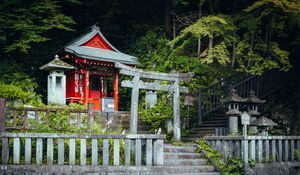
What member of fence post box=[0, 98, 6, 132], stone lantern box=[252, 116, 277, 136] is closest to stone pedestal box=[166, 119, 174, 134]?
stone lantern box=[252, 116, 277, 136]

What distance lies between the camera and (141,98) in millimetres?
22312

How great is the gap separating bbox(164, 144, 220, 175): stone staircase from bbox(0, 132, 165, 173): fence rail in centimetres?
90

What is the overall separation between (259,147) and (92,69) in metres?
11.5

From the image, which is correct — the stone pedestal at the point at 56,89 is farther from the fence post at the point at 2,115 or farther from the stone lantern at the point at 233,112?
the stone lantern at the point at 233,112

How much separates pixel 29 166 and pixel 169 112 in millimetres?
9030

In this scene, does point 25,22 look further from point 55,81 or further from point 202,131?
point 202,131

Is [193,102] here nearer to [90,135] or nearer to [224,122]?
[224,122]

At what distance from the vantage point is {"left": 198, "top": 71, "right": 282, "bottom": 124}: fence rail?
17266mm

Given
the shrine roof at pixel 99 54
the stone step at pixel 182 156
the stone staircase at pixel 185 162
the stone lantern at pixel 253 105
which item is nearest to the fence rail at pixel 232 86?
the stone lantern at pixel 253 105

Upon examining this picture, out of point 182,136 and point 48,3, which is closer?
point 182,136

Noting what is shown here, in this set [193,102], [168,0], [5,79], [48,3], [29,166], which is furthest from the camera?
[168,0]

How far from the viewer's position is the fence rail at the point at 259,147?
478 inches

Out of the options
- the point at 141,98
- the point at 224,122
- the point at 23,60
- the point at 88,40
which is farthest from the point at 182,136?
the point at 23,60

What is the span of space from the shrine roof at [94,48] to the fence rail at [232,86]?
5.54 metres
